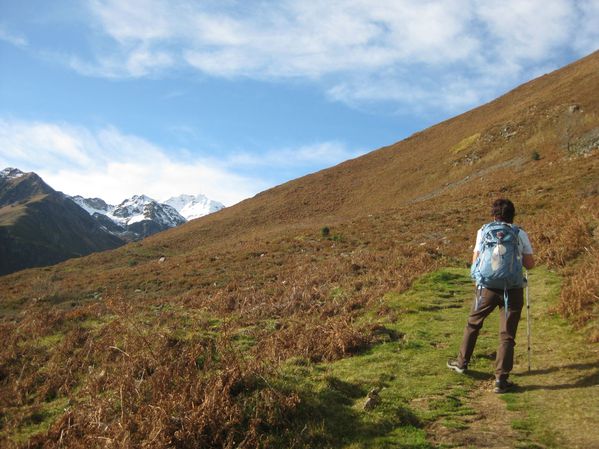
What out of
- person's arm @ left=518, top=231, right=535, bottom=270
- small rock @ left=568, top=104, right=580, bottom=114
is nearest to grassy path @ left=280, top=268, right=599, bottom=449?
person's arm @ left=518, top=231, right=535, bottom=270

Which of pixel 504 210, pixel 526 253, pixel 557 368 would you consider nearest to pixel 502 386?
pixel 557 368

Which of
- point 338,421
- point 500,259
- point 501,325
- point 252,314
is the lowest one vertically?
point 338,421

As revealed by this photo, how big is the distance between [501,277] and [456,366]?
5.08ft

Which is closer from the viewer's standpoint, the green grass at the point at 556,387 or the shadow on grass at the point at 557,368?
the green grass at the point at 556,387

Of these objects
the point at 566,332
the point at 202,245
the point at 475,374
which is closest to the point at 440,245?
the point at 566,332

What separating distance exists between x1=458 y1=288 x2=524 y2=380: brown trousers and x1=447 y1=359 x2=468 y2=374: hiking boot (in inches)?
2.2

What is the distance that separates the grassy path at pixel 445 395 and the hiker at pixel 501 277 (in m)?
0.56

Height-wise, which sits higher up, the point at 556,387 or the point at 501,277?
the point at 501,277

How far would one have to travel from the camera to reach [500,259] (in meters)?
6.64

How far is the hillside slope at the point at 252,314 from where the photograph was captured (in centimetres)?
535

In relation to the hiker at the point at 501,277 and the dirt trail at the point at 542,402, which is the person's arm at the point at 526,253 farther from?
the dirt trail at the point at 542,402

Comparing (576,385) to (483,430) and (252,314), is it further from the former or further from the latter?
(252,314)

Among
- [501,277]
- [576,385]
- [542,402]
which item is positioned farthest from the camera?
[501,277]

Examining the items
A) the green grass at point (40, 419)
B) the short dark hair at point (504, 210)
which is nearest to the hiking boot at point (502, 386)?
the short dark hair at point (504, 210)
